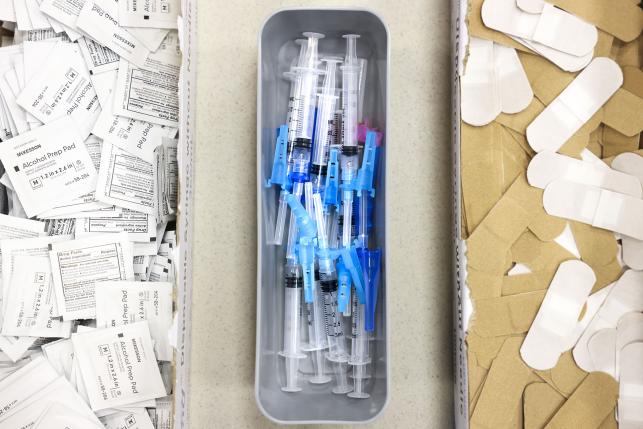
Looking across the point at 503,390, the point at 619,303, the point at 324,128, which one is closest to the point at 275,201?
the point at 324,128

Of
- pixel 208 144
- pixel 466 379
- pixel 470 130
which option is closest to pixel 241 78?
pixel 208 144

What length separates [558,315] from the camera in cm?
102

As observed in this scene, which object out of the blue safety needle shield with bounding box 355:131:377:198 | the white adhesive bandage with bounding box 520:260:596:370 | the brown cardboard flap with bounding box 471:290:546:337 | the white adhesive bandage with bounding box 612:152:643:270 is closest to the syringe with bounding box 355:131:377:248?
the blue safety needle shield with bounding box 355:131:377:198

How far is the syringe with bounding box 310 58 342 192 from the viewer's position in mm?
1060

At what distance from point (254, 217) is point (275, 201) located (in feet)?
0.24

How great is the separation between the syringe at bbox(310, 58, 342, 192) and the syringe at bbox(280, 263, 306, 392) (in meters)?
0.18

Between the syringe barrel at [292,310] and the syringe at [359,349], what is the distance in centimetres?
10

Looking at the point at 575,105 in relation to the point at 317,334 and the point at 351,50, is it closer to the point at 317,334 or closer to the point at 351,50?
the point at 351,50

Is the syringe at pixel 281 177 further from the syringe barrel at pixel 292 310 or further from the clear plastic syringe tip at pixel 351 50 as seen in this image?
the clear plastic syringe tip at pixel 351 50

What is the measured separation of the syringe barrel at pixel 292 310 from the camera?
104cm

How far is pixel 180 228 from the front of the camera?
1.01 metres

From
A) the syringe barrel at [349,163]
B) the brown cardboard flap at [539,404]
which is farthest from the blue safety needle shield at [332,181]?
the brown cardboard flap at [539,404]

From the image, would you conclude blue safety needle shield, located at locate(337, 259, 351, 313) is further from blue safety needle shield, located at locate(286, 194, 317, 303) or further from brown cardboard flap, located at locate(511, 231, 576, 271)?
brown cardboard flap, located at locate(511, 231, 576, 271)

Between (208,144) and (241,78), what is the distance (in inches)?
5.7
